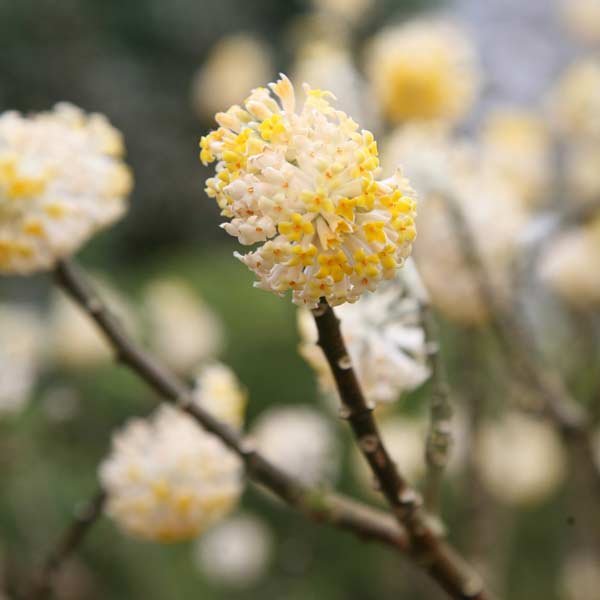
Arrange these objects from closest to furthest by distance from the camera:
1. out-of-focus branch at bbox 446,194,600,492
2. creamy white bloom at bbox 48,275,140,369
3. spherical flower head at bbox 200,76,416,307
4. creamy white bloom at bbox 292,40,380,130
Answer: spherical flower head at bbox 200,76,416,307 < out-of-focus branch at bbox 446,194,600,492 < creamy white bloom at bbox 292,40,380,130 < creamy white bloom at bbox 48,275,140,369

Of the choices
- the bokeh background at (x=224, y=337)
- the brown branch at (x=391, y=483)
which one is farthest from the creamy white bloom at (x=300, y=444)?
the brown branch at (x=391, y=483)

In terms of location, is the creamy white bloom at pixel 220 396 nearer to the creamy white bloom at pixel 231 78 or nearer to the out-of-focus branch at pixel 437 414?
the out-of-focus branch at pixel 437 414

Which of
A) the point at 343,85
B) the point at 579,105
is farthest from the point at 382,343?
the point at 579,105

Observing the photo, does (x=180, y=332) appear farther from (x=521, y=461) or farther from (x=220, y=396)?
(x=220, y=396)

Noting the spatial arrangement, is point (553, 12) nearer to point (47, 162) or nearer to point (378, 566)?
point (378, 566)

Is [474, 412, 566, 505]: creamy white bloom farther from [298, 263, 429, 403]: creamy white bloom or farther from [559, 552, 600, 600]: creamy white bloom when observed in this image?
[298, 263, 429, 403]: creamy white bloom

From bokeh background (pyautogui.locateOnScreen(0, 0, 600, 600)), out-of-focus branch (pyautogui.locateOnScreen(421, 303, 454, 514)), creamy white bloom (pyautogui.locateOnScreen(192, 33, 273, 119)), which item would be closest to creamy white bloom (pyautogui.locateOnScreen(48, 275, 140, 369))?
bokeh background (pyautogui.locateOnScreen(0, 0, 600, 600))
